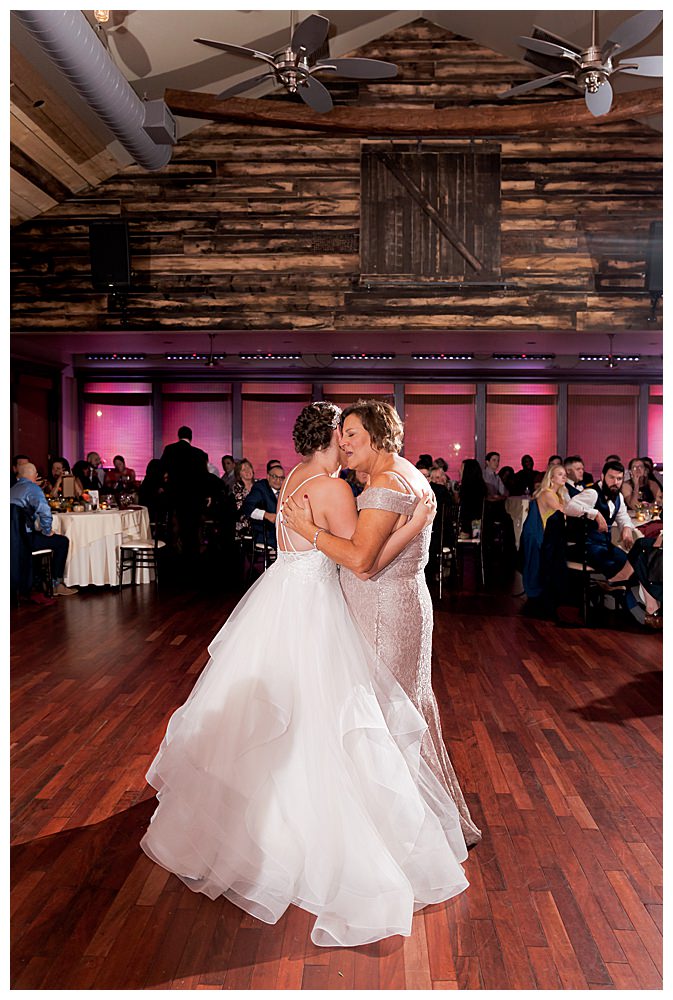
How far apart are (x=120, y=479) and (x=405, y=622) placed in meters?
9.68

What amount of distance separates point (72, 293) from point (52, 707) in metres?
5.27

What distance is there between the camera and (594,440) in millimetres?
15266

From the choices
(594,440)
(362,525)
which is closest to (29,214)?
(362,525)

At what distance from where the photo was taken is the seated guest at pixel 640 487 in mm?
8078

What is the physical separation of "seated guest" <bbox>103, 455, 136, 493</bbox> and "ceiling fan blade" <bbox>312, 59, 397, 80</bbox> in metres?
6.79

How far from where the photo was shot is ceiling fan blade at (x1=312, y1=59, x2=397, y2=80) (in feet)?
17.8

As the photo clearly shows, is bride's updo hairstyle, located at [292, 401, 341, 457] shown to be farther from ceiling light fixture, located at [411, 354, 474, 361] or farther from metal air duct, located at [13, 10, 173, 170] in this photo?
ceiling light fixture, located at [411, 354, 474, 361]

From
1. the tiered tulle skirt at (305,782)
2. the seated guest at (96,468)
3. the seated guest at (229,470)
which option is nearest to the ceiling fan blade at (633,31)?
the tiered tulle skirt at (305,782)

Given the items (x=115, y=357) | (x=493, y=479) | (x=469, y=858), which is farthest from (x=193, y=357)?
(x=469, y=858)

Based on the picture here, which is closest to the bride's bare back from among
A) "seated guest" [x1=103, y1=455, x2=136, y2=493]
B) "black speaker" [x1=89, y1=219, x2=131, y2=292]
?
"black speaker" [x1=89, y1=219, x2=131, y2=292]

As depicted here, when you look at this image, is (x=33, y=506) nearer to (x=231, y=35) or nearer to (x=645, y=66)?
(x=231, y=35)

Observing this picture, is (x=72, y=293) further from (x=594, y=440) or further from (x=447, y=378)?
(x=594, y=440)

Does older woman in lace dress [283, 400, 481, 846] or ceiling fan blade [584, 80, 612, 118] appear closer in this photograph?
older woman in lace dress [283, 400, 481, 846]

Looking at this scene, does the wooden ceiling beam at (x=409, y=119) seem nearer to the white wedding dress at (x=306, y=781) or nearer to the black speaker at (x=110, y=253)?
the black speaker at (x=110, y=253)
